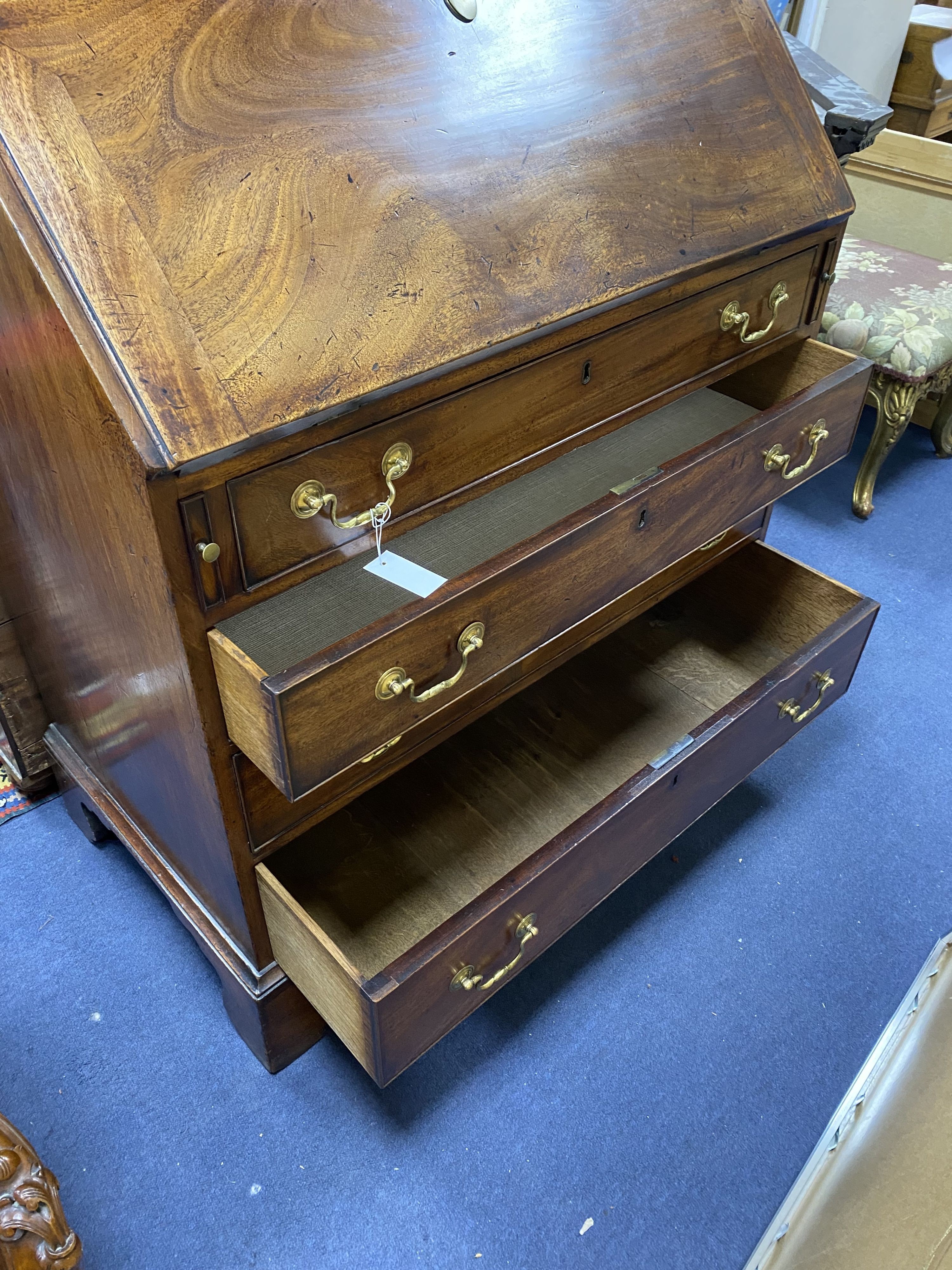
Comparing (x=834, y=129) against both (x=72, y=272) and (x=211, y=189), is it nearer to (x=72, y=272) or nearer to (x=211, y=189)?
(x=211, y=189)

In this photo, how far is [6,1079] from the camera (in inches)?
44.7

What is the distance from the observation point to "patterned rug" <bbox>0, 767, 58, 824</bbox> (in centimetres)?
144

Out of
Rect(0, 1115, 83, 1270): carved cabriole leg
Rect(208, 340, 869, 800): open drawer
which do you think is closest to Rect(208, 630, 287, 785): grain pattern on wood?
Rect(208, 340, 869, 800): open drawer

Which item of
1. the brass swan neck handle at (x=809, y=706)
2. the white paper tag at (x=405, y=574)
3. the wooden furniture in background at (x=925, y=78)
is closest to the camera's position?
the white paper tag at (x=405, y=574)

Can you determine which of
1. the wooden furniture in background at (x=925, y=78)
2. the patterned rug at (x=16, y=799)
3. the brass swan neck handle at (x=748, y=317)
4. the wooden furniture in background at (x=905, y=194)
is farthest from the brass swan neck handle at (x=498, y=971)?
the wooden furniture in background at (x=925, y=78)

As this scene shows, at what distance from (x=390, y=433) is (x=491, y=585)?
0.15 metres

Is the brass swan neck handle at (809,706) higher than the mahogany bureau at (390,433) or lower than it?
lower

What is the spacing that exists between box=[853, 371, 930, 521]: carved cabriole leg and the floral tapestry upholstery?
3 cm

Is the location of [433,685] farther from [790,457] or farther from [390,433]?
[790,457]

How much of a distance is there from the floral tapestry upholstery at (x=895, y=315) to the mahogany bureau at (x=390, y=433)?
2.37ft

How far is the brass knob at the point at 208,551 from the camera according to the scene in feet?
2.44

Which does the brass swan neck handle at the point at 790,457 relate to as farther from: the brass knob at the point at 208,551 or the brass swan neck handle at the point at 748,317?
the brass knob at the point at 208,551

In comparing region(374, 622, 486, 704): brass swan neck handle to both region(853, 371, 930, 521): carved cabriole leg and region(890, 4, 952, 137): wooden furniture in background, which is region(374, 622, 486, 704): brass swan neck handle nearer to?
region(853, 371, 930, 521): carved cabriole leg

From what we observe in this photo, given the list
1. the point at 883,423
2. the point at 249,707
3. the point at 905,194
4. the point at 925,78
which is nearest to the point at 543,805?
the point at 249,707
